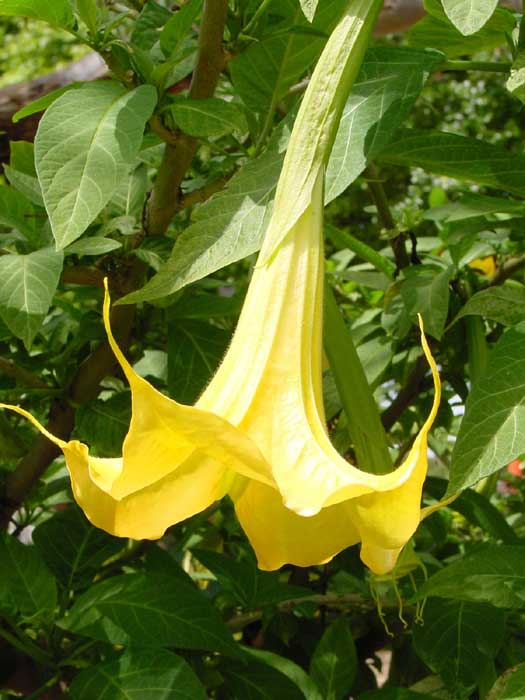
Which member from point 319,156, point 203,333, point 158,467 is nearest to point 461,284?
point 203,333

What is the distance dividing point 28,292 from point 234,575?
47cm

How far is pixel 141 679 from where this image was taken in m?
0.93

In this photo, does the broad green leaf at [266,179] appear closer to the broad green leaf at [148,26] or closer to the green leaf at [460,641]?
the broad green leaf at [148,26]

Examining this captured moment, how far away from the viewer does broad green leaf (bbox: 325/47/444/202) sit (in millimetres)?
745

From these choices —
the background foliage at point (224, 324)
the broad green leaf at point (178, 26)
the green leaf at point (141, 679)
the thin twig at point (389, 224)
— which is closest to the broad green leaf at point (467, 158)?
the background foliage at point (224, 324)

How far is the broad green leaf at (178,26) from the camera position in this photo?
869 millimetres

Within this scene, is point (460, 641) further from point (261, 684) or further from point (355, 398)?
point (355, 398)

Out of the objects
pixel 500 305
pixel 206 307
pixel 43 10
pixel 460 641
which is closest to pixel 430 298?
pixel 500 305

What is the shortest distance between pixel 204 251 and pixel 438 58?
0.28 metres

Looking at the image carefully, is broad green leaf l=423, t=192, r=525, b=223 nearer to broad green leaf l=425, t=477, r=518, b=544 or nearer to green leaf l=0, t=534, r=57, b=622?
broad green leaf l=425, t=477, r=518, b=544

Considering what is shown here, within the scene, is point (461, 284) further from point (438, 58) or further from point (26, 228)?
point (26, 228)

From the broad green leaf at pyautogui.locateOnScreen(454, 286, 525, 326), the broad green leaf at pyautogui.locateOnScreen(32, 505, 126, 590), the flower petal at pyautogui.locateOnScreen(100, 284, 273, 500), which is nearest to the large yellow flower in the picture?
the flower petal at pyautogui.locateOnScreen(100, 284, 273, 500)

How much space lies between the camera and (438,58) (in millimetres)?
824

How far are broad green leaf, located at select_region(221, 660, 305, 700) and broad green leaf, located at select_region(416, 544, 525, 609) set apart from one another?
0.27 m
